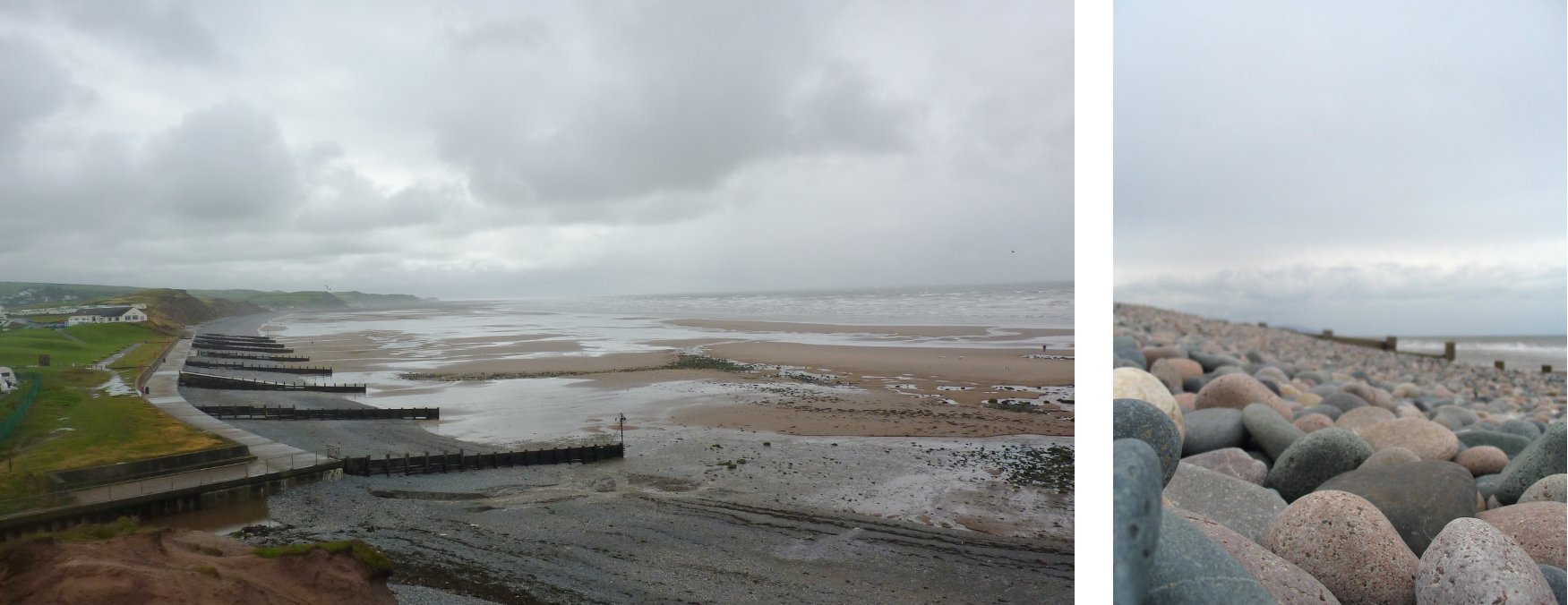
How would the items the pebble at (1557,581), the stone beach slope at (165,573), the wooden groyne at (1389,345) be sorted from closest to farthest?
the stone beach slope at (165,573), the pebble at (1557,581), the wooden groyne at (1389,345)

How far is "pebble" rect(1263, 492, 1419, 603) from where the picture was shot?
5.07 feet

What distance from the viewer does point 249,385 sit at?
1.76 metres

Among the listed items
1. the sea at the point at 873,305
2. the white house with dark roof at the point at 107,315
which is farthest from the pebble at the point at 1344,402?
the white house with dark roof at the point at 107,315

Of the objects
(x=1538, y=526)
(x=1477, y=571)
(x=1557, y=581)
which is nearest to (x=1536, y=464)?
(x=1538, y=526)

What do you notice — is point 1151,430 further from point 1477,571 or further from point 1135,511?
point 1477,571

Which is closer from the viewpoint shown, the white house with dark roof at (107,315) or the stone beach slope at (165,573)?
the stone beach slope at (165,573)

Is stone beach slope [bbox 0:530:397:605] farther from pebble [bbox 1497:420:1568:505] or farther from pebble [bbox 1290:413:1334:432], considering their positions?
pebble [bbox 1290:413:1334:432]

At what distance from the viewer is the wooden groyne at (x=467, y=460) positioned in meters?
1.74

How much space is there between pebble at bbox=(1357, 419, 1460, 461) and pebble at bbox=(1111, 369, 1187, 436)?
0.82 m

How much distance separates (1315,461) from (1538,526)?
51 centimetres

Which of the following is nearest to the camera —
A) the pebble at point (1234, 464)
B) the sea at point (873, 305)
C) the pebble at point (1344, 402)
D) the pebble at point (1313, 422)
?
the sea at point (873, 305)

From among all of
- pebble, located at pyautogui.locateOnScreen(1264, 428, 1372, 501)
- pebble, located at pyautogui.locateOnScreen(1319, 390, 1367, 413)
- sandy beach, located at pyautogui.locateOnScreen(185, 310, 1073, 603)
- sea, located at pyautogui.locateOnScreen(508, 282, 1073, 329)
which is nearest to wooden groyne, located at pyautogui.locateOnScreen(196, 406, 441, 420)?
sandy beach, located at pyautogui.locateOnScreen(185, 310, 1073, 603)

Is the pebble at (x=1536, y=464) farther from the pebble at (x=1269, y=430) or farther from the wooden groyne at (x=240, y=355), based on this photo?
the wooden groyne at (x=240, y=355)

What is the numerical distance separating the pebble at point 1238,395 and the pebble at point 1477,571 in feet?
5.01
